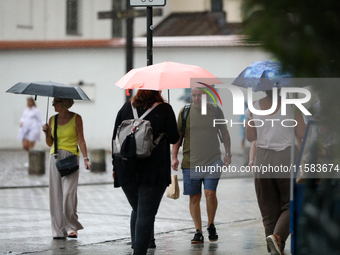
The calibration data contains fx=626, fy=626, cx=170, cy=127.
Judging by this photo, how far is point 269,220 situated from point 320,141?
3.16m

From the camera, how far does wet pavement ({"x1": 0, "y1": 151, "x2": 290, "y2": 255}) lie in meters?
6.36

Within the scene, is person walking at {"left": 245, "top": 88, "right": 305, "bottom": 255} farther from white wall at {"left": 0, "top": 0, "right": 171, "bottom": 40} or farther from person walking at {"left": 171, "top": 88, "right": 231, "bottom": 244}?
white wall at {"left": 0, "top": 0, "right": 171, "bottom": 40}

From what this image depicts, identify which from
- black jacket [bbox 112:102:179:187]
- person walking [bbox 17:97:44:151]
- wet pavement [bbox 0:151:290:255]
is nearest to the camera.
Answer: black jacket [bbox 112:102:179:187]

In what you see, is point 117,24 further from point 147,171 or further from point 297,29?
point 297,29

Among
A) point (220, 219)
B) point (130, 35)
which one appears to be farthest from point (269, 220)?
point (130, 35)

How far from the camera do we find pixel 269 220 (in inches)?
227

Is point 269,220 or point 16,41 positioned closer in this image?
point 269,220

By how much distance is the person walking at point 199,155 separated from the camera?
6.62 m

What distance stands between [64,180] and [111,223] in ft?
4.52

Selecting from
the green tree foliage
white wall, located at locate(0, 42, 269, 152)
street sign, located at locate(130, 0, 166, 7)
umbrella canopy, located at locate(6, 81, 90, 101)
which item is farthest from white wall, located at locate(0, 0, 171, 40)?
the green tree foliage

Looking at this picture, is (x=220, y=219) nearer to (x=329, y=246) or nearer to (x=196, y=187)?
(x=196, y=187)

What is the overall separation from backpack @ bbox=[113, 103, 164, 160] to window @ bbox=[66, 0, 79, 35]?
64.2 feet

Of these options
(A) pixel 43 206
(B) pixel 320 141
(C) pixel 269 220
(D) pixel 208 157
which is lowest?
(A) pixel 43 206

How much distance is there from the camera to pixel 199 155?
261 inches
